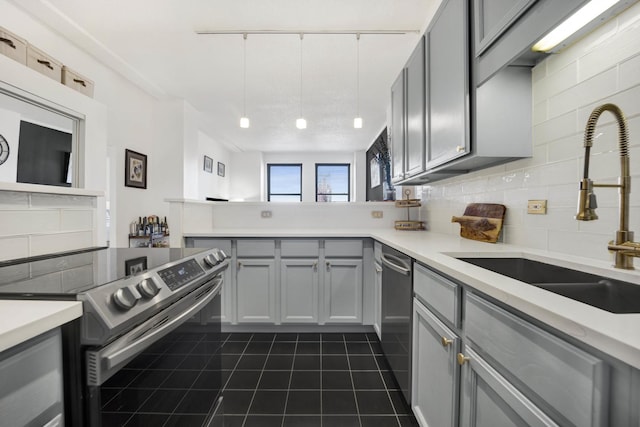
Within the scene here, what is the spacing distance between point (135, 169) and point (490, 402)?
13.8 ft

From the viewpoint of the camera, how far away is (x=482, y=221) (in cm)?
Result: 156

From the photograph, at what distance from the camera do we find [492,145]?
4.07ft

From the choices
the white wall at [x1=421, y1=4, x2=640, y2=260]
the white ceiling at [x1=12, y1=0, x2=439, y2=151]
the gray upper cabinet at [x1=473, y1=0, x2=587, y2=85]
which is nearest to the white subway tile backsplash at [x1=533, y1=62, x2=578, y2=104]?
the white wall at [x1=421, y1=4, x2=640, y2=260]

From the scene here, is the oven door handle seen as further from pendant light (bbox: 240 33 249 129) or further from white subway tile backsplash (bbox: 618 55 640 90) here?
pendant light (bbox: 240 33 249 129)

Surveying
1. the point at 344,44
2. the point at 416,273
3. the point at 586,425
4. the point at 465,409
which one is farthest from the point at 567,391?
the point at 344,44

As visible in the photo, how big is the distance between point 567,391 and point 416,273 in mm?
825

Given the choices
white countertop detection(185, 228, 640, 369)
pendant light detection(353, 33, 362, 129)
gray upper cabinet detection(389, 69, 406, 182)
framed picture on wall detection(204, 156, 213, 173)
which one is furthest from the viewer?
framed picture on wall detection(204, 156, 213, 173)

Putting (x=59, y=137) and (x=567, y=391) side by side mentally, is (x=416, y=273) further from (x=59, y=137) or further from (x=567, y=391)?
(x=59, y=137)

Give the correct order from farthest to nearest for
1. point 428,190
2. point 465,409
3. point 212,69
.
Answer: point 212,69, point 428,190, point 465,409

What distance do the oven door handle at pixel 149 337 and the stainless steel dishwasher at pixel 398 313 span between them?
1.01m

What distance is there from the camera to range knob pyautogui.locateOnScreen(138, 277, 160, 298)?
0.79 meters

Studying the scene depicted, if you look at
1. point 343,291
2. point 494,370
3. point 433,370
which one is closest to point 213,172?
point 343,291

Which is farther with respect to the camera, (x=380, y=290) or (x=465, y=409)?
(x=380, y=290)

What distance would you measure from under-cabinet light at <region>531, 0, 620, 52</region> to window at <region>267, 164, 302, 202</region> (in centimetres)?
699
